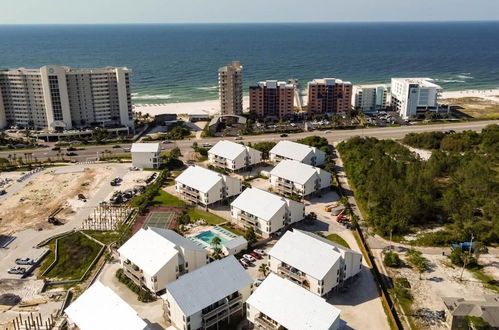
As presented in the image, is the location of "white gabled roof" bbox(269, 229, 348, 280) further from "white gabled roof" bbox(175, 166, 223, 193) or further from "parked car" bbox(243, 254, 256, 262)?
"white gabled roof" bbox(175, 166, 223, 193)

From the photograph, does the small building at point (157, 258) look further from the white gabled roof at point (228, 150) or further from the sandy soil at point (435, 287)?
the white gabled roof at point (228, 150)

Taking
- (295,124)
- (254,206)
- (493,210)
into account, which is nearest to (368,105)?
(295,124)

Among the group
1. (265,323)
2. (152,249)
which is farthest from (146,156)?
(265,323)

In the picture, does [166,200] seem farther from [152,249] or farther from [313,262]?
[313,262]

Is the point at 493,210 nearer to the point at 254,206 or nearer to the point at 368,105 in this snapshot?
the point at 254,206

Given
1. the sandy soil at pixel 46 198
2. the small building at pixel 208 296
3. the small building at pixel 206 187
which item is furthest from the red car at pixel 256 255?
the sandy soil at pixel 46 198
